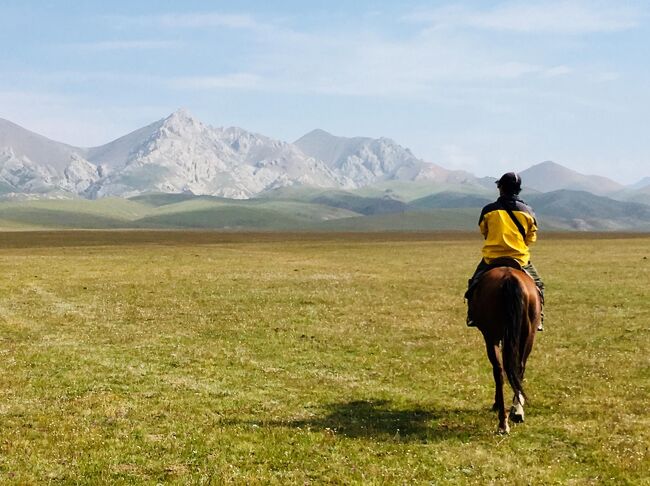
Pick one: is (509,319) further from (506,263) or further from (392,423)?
(392,423)

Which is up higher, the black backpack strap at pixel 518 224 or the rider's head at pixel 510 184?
the rider's head at pixel 510 184

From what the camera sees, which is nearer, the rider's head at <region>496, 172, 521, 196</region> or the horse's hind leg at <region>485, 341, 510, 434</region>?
the horse's hind leg at <region>485, 341, 510, 434</region>

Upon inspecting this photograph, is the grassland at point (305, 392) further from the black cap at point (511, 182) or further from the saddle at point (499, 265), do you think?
the black cap at point (511, 182)

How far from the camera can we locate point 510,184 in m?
15.2

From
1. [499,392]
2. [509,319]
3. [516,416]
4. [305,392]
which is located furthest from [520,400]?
[305,392]

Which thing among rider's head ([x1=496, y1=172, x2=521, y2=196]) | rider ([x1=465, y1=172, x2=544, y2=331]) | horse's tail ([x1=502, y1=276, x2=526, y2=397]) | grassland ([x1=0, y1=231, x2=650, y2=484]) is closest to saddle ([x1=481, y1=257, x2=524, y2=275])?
rider ([x1=465, y1=172, x2=544, y2=331])

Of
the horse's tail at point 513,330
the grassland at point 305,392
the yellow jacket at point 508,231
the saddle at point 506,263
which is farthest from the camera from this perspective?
the yellow jacket at point 508,231

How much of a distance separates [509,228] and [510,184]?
1.06m

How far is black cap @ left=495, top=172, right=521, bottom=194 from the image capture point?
15123 millimetres

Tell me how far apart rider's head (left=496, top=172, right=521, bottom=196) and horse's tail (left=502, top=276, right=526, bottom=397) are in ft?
8.46

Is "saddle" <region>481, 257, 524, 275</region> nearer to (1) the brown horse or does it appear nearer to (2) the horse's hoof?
(1) the brown horse

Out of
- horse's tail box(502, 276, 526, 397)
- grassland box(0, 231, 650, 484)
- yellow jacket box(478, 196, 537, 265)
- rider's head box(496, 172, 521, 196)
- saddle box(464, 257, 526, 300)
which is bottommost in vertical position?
grassland box(0, 231, 650, 484)

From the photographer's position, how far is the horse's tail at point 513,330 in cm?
1343

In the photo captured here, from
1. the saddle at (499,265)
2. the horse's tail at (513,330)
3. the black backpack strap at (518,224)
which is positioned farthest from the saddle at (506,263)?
the horse's tail at (513,330)
